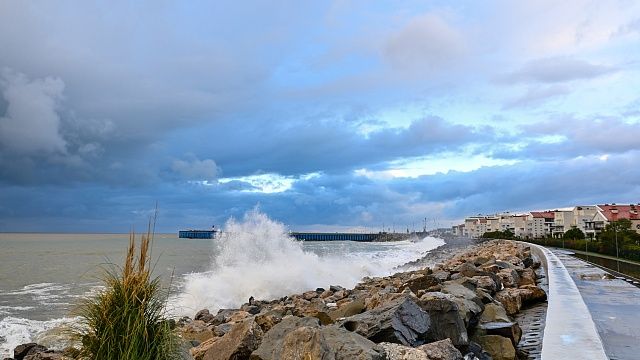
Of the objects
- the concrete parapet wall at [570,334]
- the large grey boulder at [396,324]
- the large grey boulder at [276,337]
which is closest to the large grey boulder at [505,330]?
the concrete parapet wall at [570,334]

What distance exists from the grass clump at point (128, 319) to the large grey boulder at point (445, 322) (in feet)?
10.3

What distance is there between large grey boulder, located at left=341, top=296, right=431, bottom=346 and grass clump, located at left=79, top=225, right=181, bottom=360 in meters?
2.38

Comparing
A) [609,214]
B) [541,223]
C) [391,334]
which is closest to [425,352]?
[391,334]

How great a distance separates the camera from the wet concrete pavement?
642 cm

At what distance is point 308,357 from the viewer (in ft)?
14.5

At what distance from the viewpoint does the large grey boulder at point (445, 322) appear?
591cm

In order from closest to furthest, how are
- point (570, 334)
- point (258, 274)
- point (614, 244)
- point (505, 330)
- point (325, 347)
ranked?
point (325, 347) → point (570, 334) → point (505, 330) → point (258, 274) → point (614, 244)

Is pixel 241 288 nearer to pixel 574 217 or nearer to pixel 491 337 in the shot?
pixel 491 337

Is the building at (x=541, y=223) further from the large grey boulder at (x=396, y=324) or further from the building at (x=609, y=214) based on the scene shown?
the large grey boulder at (x=396, y=324)

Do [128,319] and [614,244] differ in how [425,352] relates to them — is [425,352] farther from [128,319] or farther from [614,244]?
[614,244]

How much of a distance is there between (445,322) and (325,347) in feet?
6.96

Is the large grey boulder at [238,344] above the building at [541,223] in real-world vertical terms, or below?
below

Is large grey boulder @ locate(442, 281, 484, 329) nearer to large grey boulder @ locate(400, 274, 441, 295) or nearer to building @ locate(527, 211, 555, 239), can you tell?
large grey boulder @ locate(400, 274, 441, 295)

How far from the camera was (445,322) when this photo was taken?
6.09m
